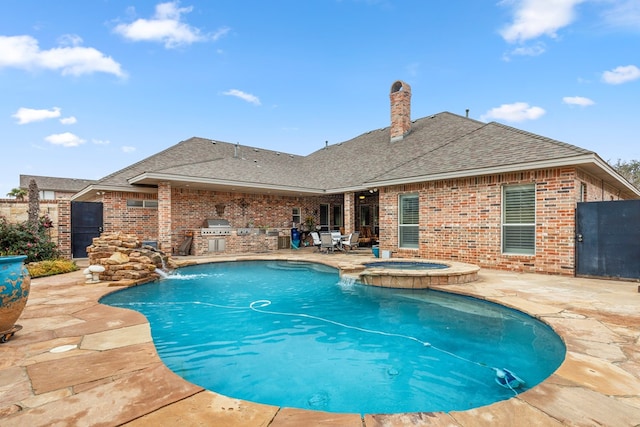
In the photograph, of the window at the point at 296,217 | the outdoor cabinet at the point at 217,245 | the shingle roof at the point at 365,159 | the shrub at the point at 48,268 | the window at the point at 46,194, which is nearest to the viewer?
the shrub at the point at 48,268

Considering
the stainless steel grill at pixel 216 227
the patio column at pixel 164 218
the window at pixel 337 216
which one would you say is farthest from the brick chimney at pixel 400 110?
the patio column at pixel 164 218

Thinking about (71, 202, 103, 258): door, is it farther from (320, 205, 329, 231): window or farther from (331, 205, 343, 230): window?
(331, 205, 343, 230): window

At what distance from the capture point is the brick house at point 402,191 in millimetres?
7812

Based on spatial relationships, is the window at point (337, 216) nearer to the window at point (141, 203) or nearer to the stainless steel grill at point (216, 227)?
the stainless steel grill at point (216, 227)

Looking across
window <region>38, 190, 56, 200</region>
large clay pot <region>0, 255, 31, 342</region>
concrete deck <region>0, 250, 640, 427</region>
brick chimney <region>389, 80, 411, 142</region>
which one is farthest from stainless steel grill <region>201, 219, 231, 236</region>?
window <region>38, 190, 56, 200</region>

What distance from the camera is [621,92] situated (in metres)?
16.6

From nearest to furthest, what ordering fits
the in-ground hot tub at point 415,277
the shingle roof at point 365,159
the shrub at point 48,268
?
1. the in-ground hot tub at point 415,277
2. the shrub at point 48,268
3. the shingle roof at point 365,159

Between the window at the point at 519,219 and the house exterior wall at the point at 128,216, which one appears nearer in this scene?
the window at the point at 519,219

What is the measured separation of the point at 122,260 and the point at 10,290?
4.98 m

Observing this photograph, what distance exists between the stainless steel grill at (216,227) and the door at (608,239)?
11.7 m

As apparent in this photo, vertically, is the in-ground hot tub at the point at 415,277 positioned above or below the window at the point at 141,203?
below

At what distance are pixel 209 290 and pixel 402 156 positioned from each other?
32.3ft

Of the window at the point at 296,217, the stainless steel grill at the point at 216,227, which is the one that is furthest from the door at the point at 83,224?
the window at the point at 296,217

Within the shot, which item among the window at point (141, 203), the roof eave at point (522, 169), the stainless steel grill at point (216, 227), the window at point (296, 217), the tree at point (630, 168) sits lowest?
the stainless steel grill at point (216, 227)
